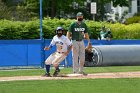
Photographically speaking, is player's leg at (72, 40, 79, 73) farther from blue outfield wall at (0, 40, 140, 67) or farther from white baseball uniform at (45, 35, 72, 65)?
blue outfield wall at (0, 40, 140, 67)

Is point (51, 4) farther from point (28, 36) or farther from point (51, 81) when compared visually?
point (51, 81)

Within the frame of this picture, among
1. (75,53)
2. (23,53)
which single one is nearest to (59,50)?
(75,53)

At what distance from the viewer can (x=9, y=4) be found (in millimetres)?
47312

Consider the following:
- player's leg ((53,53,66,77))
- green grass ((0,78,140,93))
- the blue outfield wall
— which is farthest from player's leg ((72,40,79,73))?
the blue outfield wall

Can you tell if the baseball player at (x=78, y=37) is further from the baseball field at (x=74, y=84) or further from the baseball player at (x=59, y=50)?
the baseball field at (x=74, y=84)

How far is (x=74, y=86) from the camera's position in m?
13.3

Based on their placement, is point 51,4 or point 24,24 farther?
point 51,4

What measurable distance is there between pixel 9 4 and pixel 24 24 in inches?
777

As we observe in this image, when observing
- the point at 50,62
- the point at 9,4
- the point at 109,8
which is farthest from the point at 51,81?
the point at 109,8

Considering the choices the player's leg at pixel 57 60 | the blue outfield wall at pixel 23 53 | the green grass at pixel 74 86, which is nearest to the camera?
the green grass at pixel 74 86

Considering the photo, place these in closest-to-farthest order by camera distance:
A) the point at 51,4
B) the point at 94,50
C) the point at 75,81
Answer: the point at 75,81
the point at 94,50
the point at 51,4

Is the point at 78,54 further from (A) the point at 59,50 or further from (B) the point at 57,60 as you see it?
(B) the point at 57,60

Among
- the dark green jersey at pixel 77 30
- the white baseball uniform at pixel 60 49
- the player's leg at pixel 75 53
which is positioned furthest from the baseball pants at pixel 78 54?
the white baseball uniform at pixel 60 49

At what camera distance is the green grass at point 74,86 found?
12.5m
